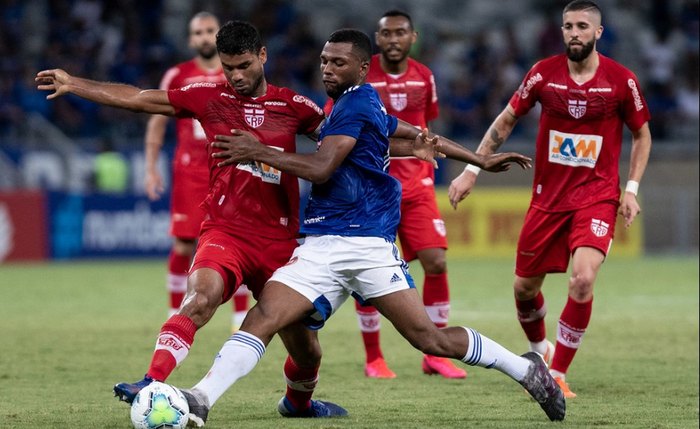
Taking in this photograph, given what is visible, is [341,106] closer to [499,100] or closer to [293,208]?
[293,208]

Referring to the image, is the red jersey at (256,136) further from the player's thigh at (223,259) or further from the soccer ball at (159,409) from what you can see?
the soccer ball at (159,409)

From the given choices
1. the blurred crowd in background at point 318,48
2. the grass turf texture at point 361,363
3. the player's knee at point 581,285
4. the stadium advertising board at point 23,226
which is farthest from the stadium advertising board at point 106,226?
the player's knee at point 581,285

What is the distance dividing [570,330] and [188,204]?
396cm

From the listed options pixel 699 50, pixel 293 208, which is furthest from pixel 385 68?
pixel 699 50

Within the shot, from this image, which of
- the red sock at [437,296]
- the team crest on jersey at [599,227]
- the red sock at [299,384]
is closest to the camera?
the red sock at [299,384]

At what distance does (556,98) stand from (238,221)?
98.9 inches

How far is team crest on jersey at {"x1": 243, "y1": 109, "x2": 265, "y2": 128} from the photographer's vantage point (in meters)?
6.78

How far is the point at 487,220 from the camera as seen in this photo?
2084cm

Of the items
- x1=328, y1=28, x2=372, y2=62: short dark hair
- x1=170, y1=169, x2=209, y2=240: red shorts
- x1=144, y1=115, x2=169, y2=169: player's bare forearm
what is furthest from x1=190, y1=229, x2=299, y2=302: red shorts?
x1=144, y1=115, x2=169, y2=169: player's bare forearm

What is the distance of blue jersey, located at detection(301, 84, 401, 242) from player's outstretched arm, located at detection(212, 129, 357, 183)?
Result: 0.37 ft

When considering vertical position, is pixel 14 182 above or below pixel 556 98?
below

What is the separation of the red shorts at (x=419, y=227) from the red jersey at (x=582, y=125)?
3.80ft

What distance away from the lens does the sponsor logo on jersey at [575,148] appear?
8047mm

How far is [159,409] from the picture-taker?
5801 millimetres
